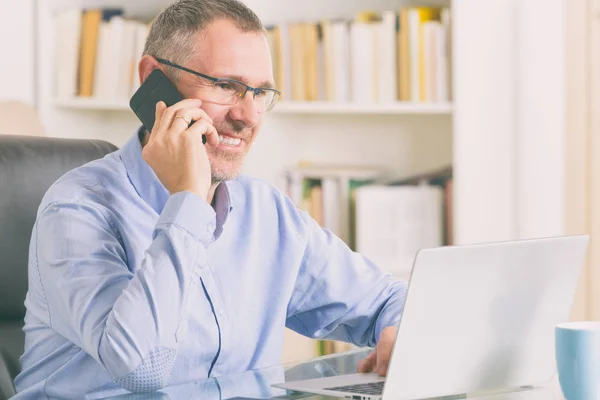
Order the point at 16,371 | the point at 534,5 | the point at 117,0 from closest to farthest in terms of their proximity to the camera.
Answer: the point at 16,371
the point at 534,5
the point at 117,0

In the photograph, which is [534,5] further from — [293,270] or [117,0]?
[293,270]

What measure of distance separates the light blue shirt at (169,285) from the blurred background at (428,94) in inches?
47.1

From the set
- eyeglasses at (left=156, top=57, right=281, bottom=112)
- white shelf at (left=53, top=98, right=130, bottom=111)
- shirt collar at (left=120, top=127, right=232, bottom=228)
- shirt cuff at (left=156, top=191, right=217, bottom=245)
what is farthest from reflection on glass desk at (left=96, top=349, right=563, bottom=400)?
white shelf at (left=53, top=98, right=130, bottom=111)

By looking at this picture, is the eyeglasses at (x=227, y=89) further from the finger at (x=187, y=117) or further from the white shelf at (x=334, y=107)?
the white shelf at (x=334, y=107)

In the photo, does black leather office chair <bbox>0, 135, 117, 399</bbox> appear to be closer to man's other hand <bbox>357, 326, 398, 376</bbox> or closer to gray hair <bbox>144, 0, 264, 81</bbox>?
gray hair <bbox>144, 0, 264, 81</bbox>

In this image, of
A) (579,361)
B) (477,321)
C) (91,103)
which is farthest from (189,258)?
(91,103)

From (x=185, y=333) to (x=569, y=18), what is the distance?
1.96 metres

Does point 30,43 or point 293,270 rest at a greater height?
point 30,43

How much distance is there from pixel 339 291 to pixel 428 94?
4.66ft

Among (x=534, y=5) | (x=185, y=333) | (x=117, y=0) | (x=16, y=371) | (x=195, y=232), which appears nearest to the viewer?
(x=195, y=232)

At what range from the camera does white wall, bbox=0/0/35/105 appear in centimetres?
293

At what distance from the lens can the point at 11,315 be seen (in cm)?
161

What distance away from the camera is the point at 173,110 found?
4.64 ft

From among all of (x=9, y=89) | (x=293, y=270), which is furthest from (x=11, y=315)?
(x=9, y=89)
